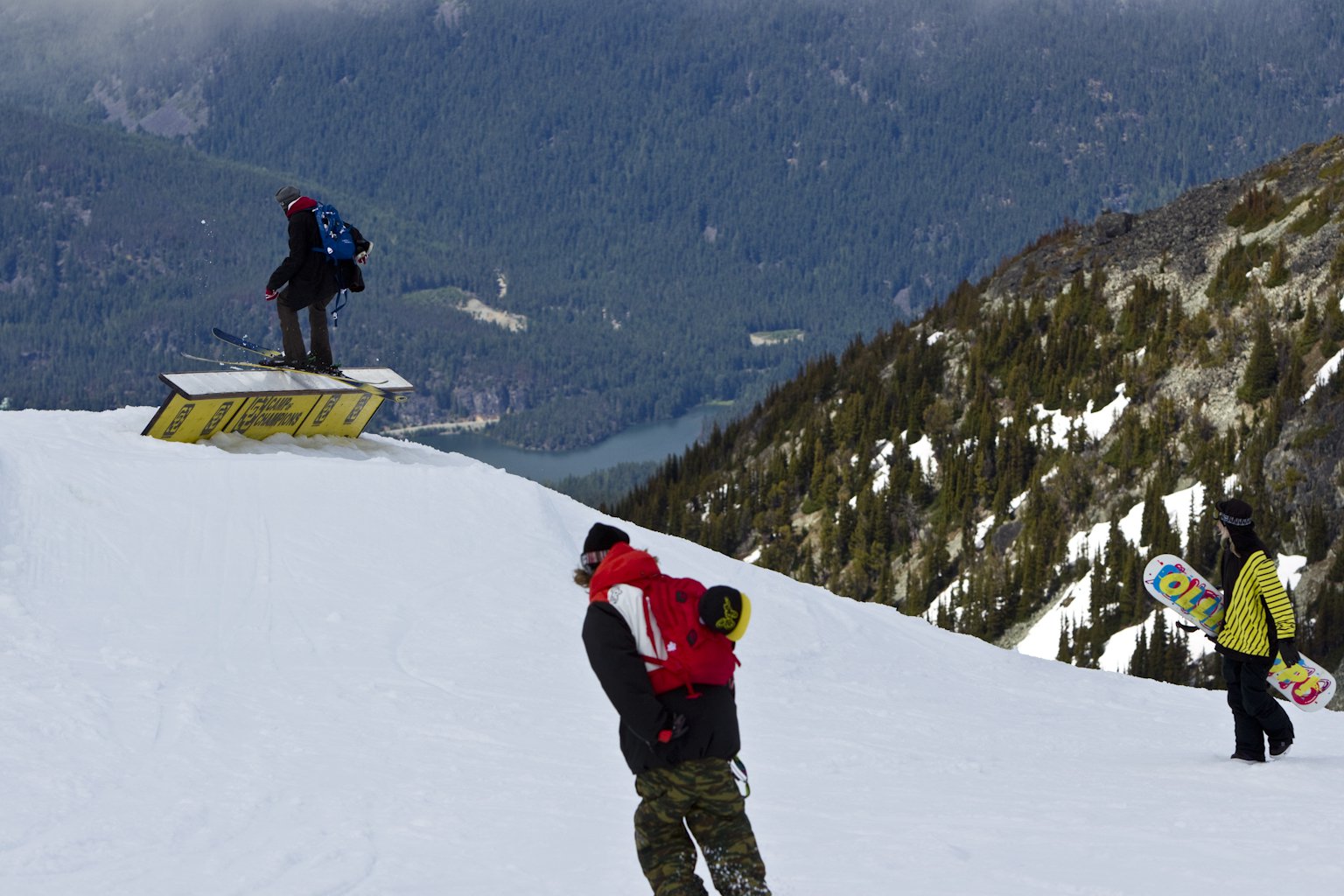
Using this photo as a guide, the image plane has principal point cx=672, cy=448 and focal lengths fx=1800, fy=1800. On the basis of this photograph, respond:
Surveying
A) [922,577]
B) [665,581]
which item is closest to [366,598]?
[665,581]

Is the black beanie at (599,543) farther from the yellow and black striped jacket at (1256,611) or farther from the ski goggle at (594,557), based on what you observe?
the yellow and black striped jacket at (1256,611)

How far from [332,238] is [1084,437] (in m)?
87.1

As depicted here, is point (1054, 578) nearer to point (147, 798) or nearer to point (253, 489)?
point (253, 489)

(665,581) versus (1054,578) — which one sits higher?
(665,581)

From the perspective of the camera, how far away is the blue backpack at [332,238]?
69.0 ft

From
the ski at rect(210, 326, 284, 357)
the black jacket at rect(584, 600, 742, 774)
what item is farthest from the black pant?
the ski at rect(210, 326, 284, 357)

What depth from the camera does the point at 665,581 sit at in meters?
8.55

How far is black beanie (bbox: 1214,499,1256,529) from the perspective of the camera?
13.2 metres

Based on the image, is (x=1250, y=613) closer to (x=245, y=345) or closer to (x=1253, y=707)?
(x=1253, y=707)

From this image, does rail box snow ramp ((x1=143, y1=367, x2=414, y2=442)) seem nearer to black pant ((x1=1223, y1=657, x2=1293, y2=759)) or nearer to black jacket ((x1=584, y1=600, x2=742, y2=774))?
black pant ((x1=1223, y1=657, x2=1293, y2=759))

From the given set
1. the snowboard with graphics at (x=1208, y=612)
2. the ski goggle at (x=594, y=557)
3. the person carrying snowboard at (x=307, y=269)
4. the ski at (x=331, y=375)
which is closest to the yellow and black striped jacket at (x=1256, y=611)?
the snowboard with graphics at (x=1208, y=612)

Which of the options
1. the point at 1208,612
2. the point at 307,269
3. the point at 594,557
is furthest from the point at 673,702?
the point at 307,269

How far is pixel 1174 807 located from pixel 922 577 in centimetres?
8710

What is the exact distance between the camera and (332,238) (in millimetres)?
21125
